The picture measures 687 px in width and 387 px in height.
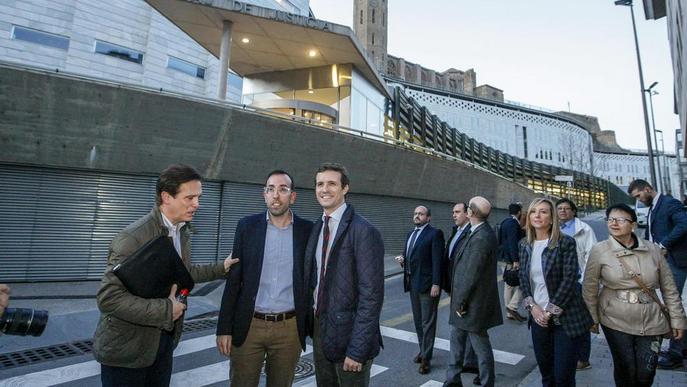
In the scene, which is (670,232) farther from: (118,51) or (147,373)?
(118,51)

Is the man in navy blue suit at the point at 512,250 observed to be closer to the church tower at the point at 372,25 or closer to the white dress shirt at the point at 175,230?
the white dress shirt at the point at 175,230

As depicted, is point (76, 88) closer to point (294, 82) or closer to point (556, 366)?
point (556, 366)

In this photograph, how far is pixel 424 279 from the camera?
497 cm

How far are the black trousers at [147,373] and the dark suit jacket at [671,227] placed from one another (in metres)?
6.32

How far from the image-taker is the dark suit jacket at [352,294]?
2.45 metres

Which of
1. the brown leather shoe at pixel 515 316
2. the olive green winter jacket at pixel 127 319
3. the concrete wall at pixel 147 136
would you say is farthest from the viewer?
the concrete wall at pixel 147 136

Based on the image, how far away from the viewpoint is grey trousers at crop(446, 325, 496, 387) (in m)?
3.73

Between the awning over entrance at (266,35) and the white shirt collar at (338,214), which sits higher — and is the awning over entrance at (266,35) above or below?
above

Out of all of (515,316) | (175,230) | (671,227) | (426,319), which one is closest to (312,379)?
(426,319)

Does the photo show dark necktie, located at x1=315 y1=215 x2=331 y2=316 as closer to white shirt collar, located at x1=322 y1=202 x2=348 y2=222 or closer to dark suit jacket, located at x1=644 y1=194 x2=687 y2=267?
white shirt collar, located at x1=322 y1=202 x2=348 y2=222

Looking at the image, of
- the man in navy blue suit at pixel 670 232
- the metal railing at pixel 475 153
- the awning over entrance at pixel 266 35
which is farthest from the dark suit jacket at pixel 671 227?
the awning over entrance at pixel 266 35

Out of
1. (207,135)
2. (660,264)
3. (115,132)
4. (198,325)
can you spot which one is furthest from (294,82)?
(660,264)

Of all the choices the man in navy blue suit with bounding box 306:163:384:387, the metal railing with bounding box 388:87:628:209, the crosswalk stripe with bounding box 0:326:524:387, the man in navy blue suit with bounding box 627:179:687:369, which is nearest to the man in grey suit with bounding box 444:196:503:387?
the crosswalk stripe with bounding box 0:326:524:387

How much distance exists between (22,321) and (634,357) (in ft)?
15.2
